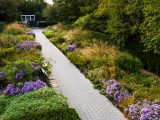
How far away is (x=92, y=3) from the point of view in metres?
30.7

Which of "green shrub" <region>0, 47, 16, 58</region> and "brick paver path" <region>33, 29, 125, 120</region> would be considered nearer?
"brick paver path" <region>33, 29, 125, 120</region>

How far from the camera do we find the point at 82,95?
12.7m

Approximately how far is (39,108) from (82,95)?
363 cm

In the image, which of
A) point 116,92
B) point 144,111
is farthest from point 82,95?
point 144,111

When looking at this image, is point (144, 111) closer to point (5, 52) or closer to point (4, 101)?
point (4, 101)

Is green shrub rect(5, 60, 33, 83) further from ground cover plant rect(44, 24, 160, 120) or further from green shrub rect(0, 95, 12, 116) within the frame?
ground cover plant rect(44, 24, 160, 120)

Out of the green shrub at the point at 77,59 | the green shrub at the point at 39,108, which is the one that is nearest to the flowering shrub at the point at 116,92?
the green shrub at the point at 39,108

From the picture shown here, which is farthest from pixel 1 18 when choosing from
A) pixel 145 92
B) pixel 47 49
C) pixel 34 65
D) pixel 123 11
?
pixel 145 92

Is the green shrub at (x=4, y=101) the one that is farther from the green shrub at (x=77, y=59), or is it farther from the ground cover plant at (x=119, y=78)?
the green shrub at (x=77, y=59)

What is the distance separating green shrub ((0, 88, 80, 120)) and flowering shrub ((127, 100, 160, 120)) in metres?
1.89

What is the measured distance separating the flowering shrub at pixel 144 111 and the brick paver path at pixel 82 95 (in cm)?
37

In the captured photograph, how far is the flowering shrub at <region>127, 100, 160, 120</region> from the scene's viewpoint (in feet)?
31.3

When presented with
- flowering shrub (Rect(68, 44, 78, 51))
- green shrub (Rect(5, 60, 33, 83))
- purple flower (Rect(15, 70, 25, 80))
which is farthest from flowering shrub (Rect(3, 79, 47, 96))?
flowering shrub (Rect(68, 44, 78, 51))

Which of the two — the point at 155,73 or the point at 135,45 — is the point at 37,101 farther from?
the point at 135,45
